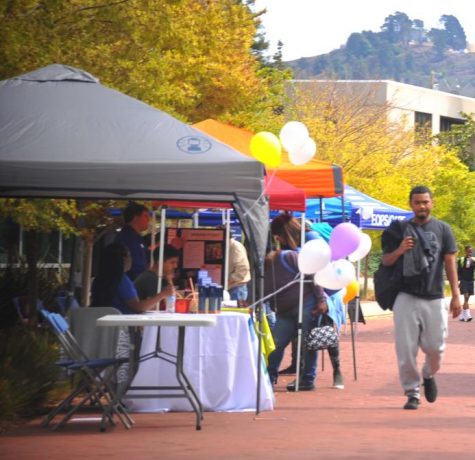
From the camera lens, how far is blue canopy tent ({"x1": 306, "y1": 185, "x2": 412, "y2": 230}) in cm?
2509

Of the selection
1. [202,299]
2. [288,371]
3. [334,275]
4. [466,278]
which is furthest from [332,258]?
[466,278]

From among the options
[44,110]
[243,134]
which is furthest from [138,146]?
[243,134]

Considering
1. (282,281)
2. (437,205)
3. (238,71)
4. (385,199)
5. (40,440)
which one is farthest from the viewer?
(437,205)

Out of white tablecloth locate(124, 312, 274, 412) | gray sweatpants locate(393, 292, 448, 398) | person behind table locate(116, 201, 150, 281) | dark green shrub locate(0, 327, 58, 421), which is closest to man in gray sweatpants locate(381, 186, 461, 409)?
gray sweatpants locate(393, 292, 448, 398)

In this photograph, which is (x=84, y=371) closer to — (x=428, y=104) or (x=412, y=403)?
(x=412, y=403)

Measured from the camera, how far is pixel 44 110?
13.1 metres

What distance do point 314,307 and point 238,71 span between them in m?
11.4

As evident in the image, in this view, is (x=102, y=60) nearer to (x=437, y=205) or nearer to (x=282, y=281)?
(x=282, y=281)

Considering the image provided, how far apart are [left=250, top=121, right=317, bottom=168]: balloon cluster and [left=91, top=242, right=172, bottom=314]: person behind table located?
5.33 ft

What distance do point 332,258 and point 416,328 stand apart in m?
1.36

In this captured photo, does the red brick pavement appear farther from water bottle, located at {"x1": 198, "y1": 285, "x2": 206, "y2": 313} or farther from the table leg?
water bottle, located at {"x1": 198, "y1": 285, "x2": 206, "y2": 313}

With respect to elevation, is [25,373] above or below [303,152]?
below

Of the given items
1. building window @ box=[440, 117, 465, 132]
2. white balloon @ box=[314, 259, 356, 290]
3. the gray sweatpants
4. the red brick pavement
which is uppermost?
building window @ box=[440, 117, 465, 132]

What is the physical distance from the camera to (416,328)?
13305 mm
